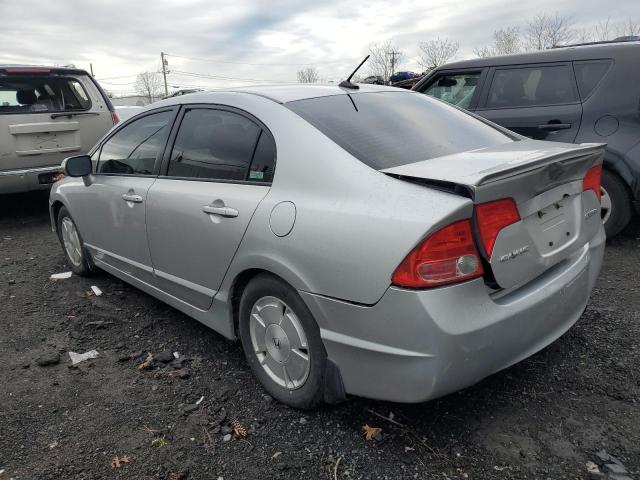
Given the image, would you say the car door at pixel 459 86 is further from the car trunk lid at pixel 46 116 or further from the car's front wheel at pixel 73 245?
the car trunk lid at pixel 46 116

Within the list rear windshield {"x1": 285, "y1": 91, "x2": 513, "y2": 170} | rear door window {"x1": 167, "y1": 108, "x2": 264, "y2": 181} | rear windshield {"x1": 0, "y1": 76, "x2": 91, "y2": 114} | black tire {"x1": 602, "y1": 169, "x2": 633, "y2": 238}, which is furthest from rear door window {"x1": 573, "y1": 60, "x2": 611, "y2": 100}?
rear windshield {"x1": 0, "y1": 76, "x2": 91, "y2": 114}

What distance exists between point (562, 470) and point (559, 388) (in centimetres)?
60

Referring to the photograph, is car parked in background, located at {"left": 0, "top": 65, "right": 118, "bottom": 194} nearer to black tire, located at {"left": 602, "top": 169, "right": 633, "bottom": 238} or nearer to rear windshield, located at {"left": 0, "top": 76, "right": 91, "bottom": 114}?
rear windshield, located at {"left": 0, "top": 76, "right": 91, "bottom": 114}

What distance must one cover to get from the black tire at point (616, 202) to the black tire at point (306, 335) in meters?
3.56

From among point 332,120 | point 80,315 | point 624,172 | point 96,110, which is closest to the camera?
point 332,120

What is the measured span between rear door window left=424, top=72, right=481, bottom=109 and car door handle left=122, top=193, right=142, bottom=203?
146 inches

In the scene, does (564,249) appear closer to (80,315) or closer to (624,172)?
(624,172)

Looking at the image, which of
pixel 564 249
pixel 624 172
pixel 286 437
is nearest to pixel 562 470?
pixel 564 249

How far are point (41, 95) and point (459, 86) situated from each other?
5265 mm

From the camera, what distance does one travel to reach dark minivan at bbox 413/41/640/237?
14.8 ft

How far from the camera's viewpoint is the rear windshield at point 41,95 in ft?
20.8

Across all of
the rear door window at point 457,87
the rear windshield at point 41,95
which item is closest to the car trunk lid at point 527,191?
the rear door window at point 457,87

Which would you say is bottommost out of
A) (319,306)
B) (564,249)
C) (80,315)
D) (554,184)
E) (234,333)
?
(80,315)

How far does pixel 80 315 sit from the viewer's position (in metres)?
3.85
